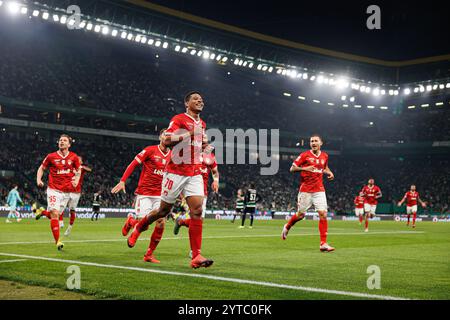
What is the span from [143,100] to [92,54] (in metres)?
7.15

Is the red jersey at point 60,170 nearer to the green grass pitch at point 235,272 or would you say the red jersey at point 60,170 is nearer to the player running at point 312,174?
the green grass pitch at point 235,272

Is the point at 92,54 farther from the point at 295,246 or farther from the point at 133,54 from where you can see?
the point at 295,246

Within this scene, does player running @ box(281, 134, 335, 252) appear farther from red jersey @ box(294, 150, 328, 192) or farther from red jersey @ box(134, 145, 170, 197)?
red jersey @ box(134, 145, 170, 197)

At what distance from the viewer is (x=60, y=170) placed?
1270cm

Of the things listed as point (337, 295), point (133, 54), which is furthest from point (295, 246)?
point (133, 54)

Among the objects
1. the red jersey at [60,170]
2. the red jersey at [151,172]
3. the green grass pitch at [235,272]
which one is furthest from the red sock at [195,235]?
the red jersey at [60,170]

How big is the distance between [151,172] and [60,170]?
267cm

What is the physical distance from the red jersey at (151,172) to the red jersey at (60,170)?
7.57 ft

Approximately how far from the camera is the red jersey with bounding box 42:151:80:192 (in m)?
12.5

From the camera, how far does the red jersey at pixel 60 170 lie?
12531 millimetres

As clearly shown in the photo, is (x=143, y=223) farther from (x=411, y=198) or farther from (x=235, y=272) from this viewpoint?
(x=411, y=198)

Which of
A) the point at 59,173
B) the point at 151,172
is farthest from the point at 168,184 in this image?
the point at 59,173

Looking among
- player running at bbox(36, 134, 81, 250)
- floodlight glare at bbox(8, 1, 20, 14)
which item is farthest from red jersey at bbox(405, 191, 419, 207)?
floodlight glare at bbox(8, 1, 20, 14)

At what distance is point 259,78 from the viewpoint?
60.0 meters
